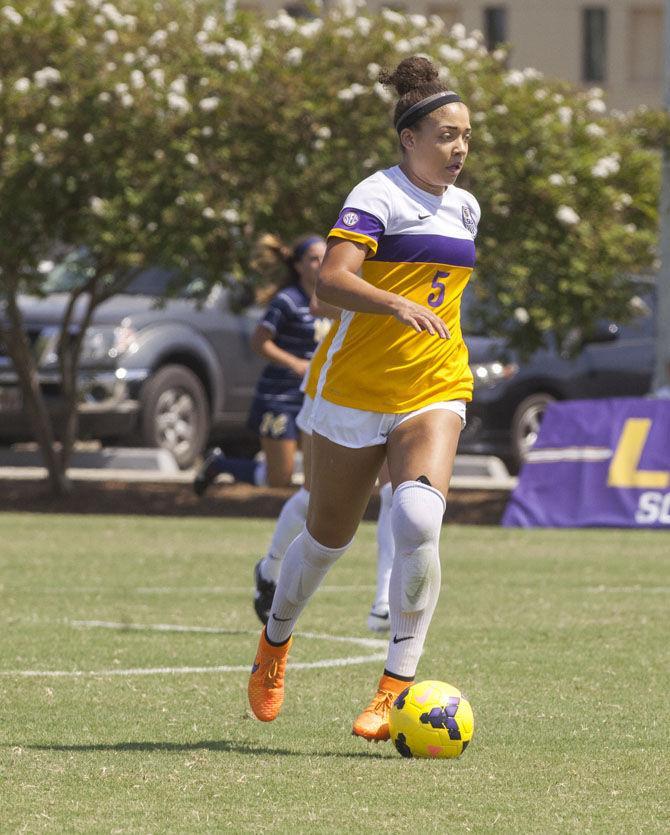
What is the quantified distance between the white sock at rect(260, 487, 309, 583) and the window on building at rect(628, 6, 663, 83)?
49.7 meters

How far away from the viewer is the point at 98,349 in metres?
20.7

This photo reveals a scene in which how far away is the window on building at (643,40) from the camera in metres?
57.3

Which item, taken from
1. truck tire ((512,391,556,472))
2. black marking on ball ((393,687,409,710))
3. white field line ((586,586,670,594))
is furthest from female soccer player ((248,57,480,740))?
truck tire ((512,391,556,472))

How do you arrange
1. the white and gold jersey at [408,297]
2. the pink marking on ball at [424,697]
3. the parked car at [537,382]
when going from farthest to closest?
1. the parked car at [537,382]
2. the white and gold jersey at [408,297]
3. the pink marking on ball at [424,697]

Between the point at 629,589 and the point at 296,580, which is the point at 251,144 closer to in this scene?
the point at 629,589

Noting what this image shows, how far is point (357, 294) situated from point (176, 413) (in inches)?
611

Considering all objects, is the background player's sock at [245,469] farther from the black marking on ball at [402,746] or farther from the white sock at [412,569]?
the black marking on ball at [402,746]

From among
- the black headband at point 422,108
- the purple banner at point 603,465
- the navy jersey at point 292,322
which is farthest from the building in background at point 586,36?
the black headband at point 422,108

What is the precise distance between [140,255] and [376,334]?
11911mm

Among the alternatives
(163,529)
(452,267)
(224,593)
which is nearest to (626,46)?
(163,529)

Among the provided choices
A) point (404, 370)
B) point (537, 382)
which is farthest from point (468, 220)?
point (537, 382)

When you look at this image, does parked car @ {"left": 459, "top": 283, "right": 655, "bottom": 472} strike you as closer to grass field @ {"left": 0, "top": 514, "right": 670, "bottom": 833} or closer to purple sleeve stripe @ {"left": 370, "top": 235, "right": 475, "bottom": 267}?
grass field @ {"left": 0, "top": 514, "right": 670, "bottom": 833}

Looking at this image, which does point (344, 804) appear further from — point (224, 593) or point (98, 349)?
point (98, 349)

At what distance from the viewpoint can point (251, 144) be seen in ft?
60.2
